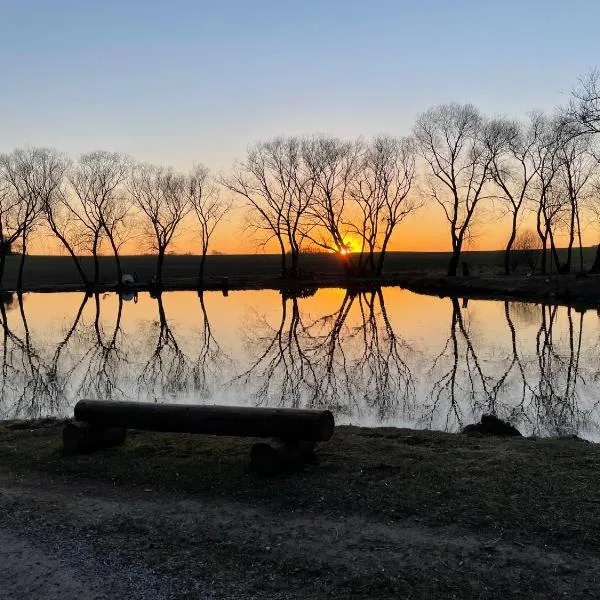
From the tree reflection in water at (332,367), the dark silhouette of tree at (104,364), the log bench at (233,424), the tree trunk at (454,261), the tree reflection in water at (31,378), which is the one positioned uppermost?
the tree trunk at (454,261)

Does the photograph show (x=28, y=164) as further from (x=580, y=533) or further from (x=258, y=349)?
(x=580, y=533)

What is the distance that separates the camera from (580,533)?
5543 millimetres

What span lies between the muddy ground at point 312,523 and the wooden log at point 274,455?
15cm

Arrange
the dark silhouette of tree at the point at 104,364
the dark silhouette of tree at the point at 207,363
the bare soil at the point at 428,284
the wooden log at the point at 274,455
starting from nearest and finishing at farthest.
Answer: the wooden log at the point at 274,455, the dark silhouette of tree at the point at 104,364, the dark silhouette of tree at the point at 207,363, the bare soil at the point at 428,284

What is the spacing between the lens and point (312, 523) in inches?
238

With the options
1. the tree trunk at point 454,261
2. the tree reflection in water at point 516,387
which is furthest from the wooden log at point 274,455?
the tree trunk at point 454,261

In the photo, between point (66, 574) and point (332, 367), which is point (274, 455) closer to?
point (66, 574)

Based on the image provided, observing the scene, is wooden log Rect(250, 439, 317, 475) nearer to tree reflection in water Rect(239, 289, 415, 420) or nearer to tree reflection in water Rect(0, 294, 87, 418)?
tree reflection in water Rect(239, 289, 415, 420)

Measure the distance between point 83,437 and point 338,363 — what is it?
1033 cm

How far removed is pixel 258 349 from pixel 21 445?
40.0 feet

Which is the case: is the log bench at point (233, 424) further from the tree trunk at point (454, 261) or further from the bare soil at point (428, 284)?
the tree trunk at point (454, 261)

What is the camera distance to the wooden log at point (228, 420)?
7438 mm

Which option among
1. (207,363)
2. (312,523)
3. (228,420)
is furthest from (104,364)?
(312,523)

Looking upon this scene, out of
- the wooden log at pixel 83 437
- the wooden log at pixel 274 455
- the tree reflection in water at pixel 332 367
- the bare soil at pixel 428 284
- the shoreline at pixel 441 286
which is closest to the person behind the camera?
the wooden log at pixel 274 455
